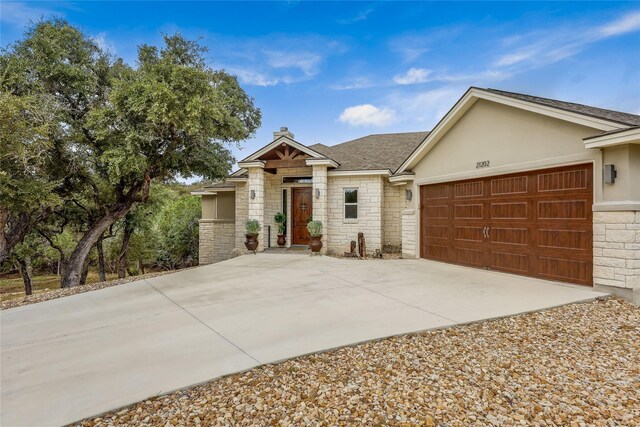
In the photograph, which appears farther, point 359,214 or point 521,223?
point 359,214

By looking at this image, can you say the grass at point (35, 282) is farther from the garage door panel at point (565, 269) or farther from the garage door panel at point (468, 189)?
the garage door panel at point (565, 269)

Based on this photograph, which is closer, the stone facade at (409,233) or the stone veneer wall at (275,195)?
the stone facade at (409,233)

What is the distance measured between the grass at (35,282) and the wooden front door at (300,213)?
603 inches

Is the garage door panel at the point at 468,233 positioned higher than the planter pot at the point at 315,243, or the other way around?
the garage door panel at the point at 468,233

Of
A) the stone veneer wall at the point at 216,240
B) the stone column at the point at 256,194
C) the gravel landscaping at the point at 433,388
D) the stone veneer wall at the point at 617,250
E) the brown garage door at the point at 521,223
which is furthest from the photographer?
the stone veneer wall at the point at 216,240

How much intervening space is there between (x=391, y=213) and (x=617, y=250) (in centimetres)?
743

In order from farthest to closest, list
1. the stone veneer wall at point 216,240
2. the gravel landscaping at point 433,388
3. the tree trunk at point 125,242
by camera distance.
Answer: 1. the tree trunk at point 125,242
2. the stone veneer wall at point 216,240
3. the gravel landscaping at point 433,388

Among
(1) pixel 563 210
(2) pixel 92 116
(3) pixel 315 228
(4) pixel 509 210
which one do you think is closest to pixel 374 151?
(3) pixel 315 228

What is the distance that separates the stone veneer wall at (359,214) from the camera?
39.9ft

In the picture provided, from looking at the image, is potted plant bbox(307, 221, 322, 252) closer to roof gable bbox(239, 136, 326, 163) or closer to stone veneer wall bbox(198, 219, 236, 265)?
roof gable bbox(239, 136, 326, 163)

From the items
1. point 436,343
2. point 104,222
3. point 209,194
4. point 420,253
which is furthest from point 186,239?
point 436,343

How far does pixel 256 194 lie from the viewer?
39.7ft

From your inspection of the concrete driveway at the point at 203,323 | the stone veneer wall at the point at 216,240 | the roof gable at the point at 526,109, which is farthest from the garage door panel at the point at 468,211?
the stone veneer wall at the point at 216,240

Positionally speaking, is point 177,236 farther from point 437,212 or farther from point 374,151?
point 437,212
